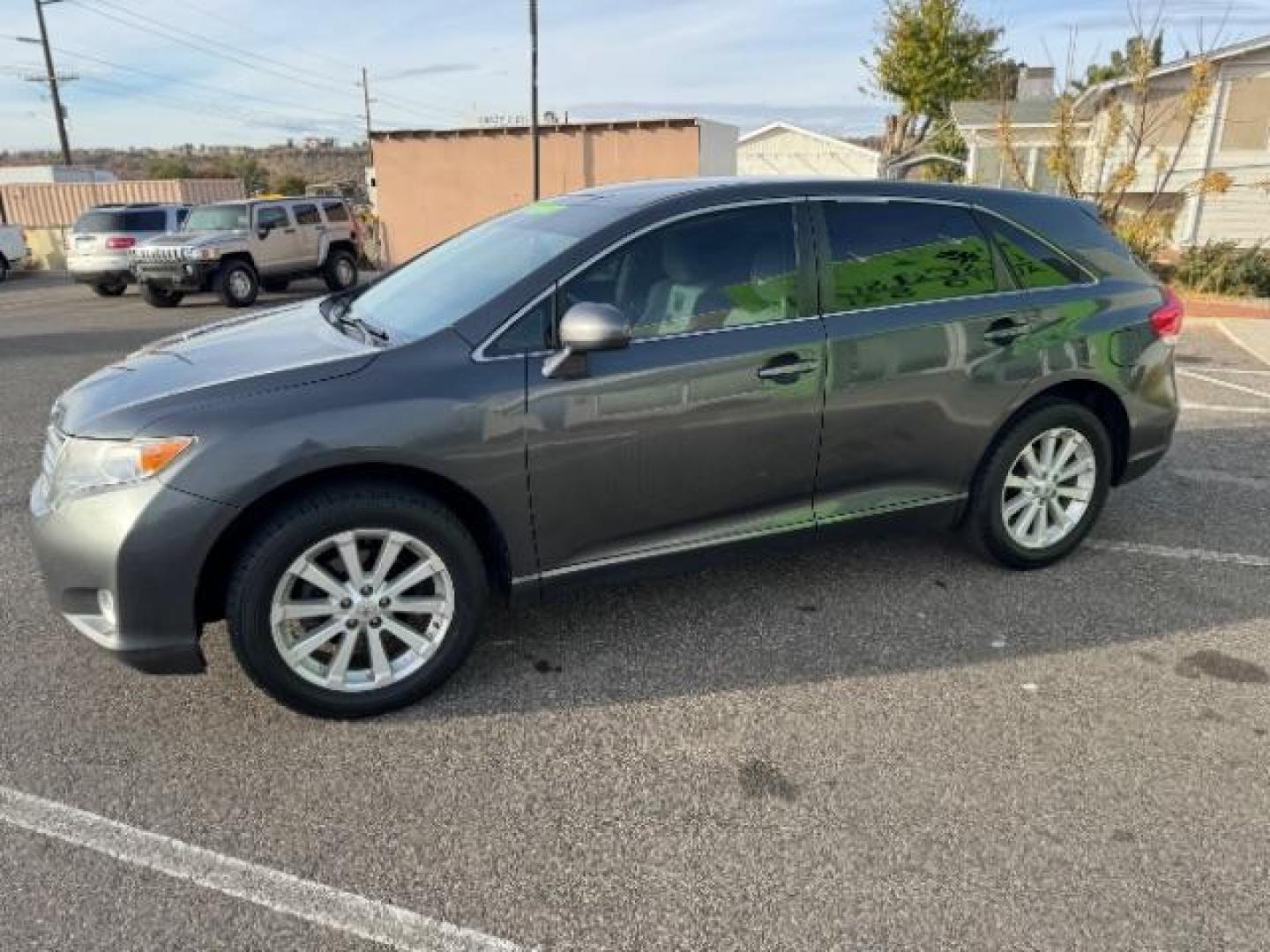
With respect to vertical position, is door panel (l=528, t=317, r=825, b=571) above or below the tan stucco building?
below

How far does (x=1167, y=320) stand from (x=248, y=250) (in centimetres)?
1427

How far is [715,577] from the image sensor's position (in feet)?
13.2

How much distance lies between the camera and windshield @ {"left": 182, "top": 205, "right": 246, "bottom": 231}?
50.0ft

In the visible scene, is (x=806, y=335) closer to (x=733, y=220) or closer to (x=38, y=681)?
(x=733, y=220)

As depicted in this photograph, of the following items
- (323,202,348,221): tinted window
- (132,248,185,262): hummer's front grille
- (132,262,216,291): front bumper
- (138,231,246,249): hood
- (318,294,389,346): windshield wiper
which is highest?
(318,294,389,346): windshield wiper

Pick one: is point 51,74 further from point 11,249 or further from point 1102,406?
point 1102,406

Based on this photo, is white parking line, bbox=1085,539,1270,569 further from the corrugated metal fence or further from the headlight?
the corrugated metal fence

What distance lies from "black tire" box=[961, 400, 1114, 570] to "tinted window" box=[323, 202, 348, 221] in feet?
50.9

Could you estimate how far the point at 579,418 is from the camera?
3.04 metres

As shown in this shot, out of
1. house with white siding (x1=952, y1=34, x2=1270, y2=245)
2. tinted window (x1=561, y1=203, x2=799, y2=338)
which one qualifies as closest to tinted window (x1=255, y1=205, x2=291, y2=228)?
→ house with white siding (x1=952, y1=34, x2=1270, y2=245)

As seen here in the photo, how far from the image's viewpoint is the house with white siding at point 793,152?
41.4 metres

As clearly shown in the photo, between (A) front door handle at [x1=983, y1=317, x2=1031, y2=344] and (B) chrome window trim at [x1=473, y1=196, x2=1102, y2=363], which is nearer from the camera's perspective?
(B) chrome window trim at [x1=473, y1=196, x2=1102, y2=363]

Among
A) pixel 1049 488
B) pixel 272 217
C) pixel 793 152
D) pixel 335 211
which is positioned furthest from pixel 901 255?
pixel 793 152

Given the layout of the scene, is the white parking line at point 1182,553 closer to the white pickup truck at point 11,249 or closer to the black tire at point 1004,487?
the black tire at point 1004,487
